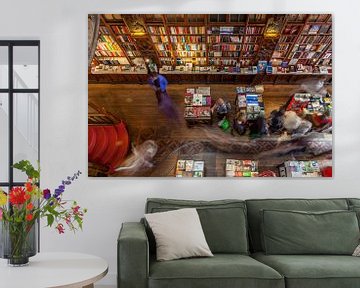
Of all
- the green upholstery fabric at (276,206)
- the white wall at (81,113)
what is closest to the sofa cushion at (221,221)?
the green upholstery fabric at (276,206)

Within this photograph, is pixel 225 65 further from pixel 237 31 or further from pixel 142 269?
pixel 142 269

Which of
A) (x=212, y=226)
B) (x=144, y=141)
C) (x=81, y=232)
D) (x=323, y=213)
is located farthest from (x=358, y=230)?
(x=81, y=232)

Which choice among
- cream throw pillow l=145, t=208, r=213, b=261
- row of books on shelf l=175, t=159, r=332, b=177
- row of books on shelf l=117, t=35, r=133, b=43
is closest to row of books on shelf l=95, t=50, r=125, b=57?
row of books on shelf l=117, t=35, r=133, b=43

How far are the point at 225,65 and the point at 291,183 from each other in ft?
3.73

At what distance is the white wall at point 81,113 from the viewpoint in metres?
4.78

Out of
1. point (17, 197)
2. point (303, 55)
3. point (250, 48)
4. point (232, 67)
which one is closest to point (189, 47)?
point (232, 67)

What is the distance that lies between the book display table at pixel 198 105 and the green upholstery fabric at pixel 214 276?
4.77 feet

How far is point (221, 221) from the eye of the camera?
170 inches

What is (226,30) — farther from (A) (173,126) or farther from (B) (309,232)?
(B) (309,232)

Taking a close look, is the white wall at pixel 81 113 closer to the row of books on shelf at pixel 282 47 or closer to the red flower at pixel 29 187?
the row of books on shelf at pixel 282 47

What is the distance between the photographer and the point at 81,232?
478 centimetres

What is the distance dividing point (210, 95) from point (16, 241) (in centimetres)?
212

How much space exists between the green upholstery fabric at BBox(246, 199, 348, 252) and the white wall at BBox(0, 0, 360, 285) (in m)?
0.32

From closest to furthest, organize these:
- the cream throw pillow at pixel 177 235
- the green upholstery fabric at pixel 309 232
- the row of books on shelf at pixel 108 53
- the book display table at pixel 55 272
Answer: the book display table at pixel 55 272, the cream throw pillow at pixel 177 235, the green upholstery fabric at pixel 309 232, the row of books on shelf at pixel 108 53
